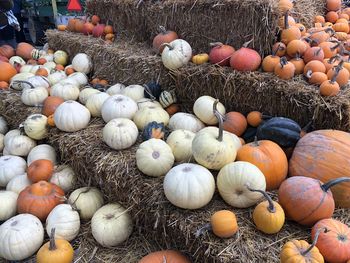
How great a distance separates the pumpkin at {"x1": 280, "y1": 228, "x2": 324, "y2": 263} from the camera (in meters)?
1.61

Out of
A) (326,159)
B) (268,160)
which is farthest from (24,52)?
(326,159)

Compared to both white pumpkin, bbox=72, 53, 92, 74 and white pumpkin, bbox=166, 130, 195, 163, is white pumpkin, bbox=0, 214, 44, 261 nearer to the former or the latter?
white pumpkin, bbox=166, 130, 195, 163

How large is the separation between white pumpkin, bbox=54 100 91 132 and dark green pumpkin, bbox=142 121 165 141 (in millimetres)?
729

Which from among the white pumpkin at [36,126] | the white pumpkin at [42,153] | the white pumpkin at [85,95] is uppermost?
the white pumpkin at [85,95]

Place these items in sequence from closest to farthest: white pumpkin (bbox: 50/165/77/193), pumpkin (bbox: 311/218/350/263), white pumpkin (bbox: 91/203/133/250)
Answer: pumpkin (bbox: 311/218/350/263) → white pumpkin (bbox: 91/203/133/250) → white pumpkin (bbox: 50/165/77/193)

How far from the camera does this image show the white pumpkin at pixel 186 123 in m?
3.01

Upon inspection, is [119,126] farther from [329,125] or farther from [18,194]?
[329,125]

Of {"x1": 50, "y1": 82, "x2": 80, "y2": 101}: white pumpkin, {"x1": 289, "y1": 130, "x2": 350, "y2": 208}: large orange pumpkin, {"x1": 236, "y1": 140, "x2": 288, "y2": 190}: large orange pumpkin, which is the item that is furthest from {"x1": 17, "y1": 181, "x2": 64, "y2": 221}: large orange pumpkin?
{"x1": 289, "y1": 130, "x2": 350, "y2": 208}: large orange pumpkin

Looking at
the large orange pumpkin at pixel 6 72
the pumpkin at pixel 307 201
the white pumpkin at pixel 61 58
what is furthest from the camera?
the white pumpkin at pixel 61 58

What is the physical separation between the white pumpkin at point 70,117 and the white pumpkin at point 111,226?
3.13ft

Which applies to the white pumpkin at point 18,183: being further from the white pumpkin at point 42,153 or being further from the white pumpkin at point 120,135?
the white pumpkin at point 120,135

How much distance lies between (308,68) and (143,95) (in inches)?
68.5

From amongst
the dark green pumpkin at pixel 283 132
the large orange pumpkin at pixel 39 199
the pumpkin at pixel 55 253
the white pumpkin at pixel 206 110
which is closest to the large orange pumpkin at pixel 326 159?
the dark green pumpkin at pixel 283 132

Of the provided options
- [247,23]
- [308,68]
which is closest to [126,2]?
[247,23]
